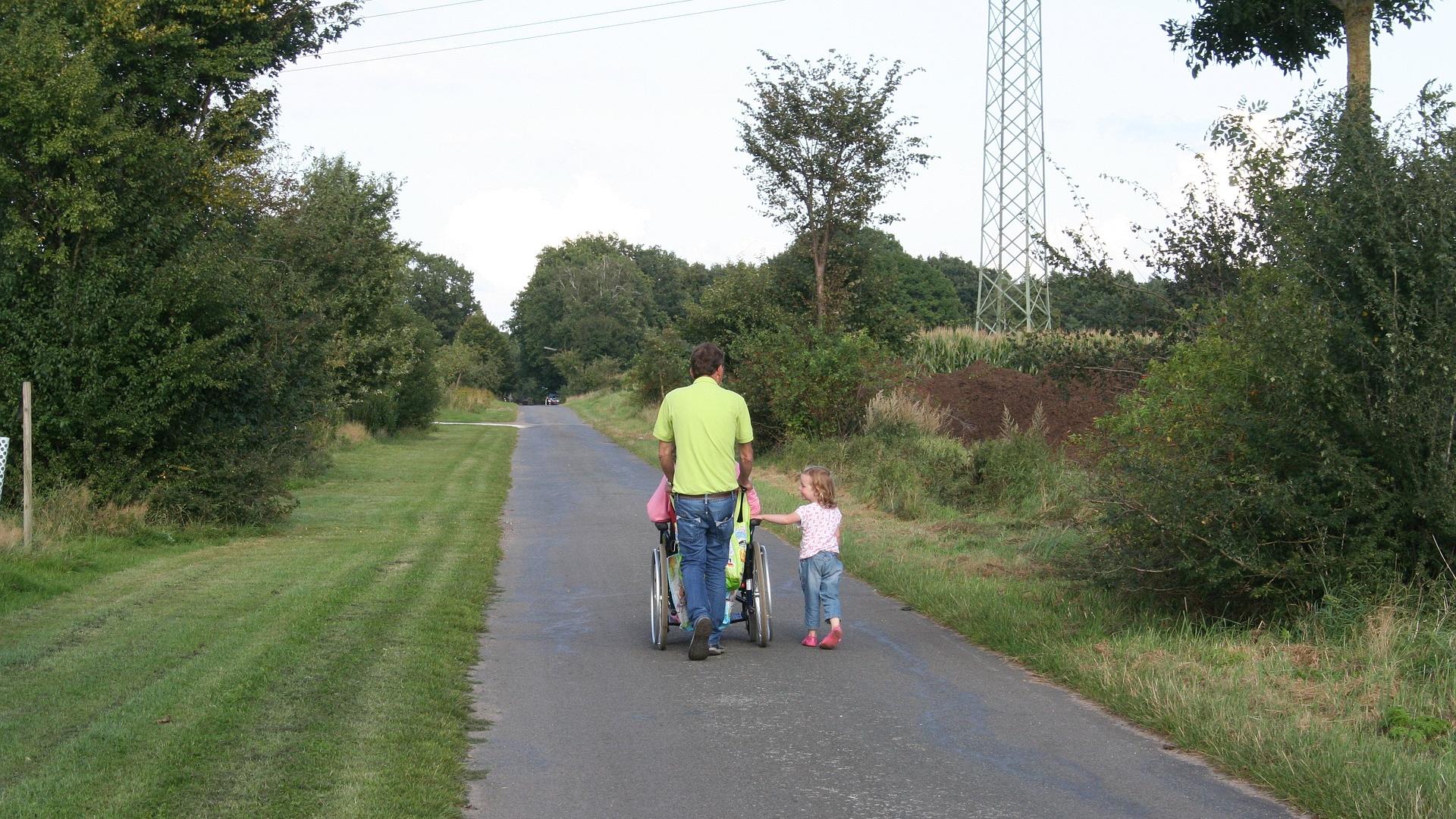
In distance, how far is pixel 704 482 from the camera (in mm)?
8242

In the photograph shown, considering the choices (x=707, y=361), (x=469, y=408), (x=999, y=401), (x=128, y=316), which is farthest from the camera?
(x=469, y=408)

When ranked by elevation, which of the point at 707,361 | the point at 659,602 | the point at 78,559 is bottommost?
the point at 78,559

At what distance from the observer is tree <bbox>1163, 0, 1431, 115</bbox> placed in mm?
11344

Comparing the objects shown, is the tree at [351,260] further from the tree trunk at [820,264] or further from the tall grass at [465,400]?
the tall grass at [465,400]

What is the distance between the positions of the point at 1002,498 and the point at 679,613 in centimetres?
929

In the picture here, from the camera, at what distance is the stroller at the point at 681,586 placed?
863 centimetres

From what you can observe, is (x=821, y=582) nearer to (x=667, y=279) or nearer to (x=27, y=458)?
(x=27, y=458)

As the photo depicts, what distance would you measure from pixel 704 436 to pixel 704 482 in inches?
12.1

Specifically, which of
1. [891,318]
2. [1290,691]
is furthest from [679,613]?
[891,318]

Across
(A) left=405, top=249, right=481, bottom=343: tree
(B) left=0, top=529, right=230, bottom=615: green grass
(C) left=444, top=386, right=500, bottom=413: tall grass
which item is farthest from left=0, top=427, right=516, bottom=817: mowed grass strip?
(A) left=405, top=249, right=481, bottom=343: tree

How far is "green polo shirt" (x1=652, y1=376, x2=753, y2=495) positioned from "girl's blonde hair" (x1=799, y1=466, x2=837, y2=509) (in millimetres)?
733

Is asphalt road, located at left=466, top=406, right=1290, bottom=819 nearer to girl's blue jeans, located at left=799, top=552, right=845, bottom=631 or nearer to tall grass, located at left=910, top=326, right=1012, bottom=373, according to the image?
girl's blue jeans, located at left=799, top=552, right=845, bottom=631

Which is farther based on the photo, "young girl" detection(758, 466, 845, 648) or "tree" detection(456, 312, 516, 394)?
"tree" detection(456, 312, 516, 394)

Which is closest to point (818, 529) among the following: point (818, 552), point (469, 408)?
point (818, 552)
